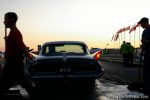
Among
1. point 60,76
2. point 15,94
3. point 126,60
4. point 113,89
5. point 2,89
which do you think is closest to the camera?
point 2,89

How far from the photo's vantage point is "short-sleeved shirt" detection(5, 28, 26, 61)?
25.1ft

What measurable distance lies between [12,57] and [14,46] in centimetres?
21

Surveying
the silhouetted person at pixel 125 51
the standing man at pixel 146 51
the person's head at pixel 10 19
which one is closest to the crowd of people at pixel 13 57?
the person's head at pixel 10 19

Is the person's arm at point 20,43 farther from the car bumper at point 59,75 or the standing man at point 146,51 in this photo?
the car bumper at point 59,75

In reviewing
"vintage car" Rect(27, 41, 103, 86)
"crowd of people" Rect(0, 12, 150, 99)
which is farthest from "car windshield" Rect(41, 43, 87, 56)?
"crowd of people" Rect(0, 12, 150, 99)

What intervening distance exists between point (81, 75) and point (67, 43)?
1724 mm

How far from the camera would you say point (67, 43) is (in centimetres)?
1234

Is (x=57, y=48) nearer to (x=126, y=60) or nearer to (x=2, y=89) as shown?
(x=2, y=89)

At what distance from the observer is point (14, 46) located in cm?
770

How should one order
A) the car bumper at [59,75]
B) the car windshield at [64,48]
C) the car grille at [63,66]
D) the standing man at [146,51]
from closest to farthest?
the standing man at [146,51]
the car bumper at [59,75]
the car grille at [63,66]
the car windshield at [64,48]

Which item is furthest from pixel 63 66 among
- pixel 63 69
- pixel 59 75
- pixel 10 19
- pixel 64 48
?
pixel 10 19

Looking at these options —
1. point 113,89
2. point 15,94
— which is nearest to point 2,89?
point 15,94

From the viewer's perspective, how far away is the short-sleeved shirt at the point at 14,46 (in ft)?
25.1

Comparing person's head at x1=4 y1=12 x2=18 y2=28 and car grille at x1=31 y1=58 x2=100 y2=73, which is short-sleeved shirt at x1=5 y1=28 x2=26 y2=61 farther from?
car grille at x1=31 y1=58 x2=100 y2=73
